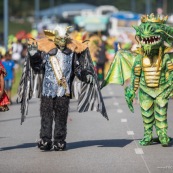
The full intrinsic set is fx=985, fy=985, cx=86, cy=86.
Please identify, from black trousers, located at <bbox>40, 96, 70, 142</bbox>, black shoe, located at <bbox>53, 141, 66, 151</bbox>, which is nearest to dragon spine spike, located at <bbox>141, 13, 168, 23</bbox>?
black trousers, located at <bbox>40, 96, 70, 142</bbox>

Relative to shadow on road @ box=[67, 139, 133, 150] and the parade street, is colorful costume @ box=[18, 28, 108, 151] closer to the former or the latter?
the parade street

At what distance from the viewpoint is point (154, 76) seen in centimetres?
1528

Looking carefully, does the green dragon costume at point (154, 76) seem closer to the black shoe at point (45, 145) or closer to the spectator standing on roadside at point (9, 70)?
the black shoe at point (45, 145)

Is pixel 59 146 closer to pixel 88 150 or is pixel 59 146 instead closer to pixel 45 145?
pixel 45 145

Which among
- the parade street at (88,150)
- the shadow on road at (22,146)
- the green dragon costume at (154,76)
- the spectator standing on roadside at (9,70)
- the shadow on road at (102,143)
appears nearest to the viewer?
the parade street at (88,150)

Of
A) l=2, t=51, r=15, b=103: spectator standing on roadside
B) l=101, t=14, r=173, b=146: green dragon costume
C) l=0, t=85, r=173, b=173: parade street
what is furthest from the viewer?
l=2, t=51, r=15, b=103: spectator standing on roadside

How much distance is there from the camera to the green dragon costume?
15.1 metres

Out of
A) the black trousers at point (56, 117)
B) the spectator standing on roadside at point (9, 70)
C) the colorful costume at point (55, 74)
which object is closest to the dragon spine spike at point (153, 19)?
the colorful costume at point (55, 74)

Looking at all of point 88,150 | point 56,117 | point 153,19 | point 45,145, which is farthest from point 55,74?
point 153,19

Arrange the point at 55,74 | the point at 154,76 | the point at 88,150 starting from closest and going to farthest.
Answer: the point at 55,74
the point at 88,150
the point at 154,76

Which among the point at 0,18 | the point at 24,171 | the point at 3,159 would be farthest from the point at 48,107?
the point at 0,18

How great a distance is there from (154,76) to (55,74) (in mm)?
1637

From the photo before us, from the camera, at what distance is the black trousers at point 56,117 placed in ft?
48.3

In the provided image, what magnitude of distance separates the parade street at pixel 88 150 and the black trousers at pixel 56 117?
253 millimetres
